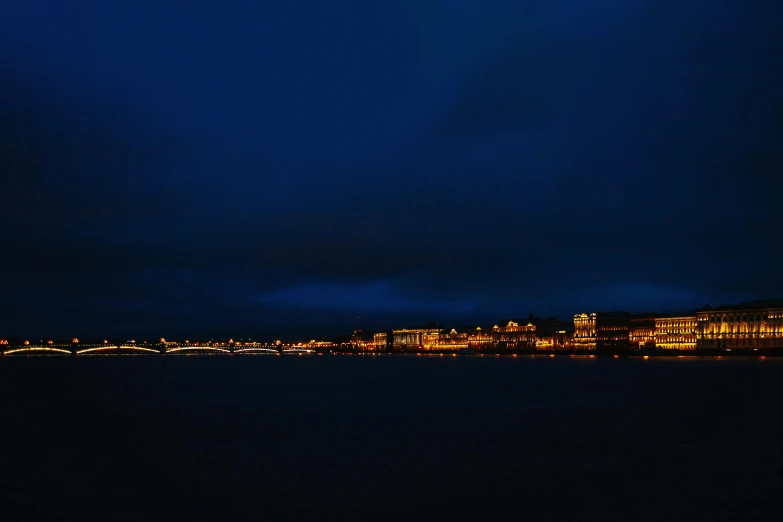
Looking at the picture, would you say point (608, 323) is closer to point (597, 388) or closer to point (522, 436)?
point (597, 388)

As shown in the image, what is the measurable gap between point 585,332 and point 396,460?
155 meters

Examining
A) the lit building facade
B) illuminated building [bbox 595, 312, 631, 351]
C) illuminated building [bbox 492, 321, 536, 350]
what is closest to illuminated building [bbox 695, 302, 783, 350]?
the lit building facade

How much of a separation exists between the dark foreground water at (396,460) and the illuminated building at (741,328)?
102 metres

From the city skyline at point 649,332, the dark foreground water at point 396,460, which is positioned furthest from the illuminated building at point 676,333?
the dark foreground water at point 396,460

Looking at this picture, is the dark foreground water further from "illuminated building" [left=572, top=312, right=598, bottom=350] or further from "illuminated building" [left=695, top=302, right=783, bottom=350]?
"illuminated building" [left=572, top=312, right=598, bottom=350]

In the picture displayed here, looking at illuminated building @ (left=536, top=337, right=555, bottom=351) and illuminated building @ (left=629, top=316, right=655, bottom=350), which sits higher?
illuminated building @ (left=629, top=316, right=655, bottom=350)

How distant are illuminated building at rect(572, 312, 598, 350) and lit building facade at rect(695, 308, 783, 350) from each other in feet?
85.6

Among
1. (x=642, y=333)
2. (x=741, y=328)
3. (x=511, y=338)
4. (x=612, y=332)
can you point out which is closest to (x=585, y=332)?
(x=612, y=332)

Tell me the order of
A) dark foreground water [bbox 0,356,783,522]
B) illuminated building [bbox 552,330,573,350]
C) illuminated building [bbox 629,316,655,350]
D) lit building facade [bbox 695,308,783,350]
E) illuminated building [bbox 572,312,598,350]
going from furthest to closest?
illuminated building [bbox 552,330,573,350] < illuminated building [bbox 572,312,598,350] < illuminated building [bbox 629,316,655,350] < lit building facade [bbox 695,308,783,350] < dark foreground water [bbox 0,356,783,522]

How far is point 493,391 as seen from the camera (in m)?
44.7

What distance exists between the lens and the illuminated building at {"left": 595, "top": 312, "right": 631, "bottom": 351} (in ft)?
523

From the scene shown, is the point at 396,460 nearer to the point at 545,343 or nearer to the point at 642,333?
the point at 642,333

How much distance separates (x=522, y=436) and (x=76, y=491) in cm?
1402

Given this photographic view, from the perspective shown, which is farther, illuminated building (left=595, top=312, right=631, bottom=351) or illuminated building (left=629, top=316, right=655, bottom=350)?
illuminated building (left=595, top=312, right=631, bottom=351)
